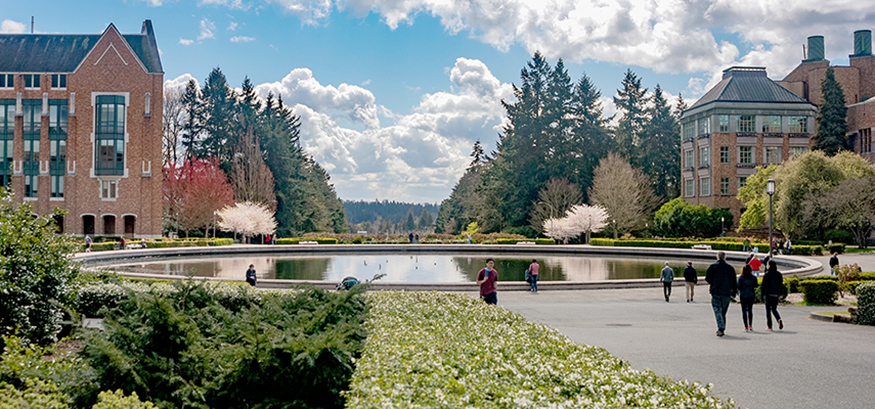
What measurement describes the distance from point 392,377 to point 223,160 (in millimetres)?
62724

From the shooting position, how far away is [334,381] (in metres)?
5.24

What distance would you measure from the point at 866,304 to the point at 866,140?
53643 mm

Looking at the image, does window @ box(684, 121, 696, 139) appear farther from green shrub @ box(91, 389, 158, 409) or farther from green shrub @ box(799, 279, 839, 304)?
green shrub @ box(91, 389, 158, 409)

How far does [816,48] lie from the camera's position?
62156 mm

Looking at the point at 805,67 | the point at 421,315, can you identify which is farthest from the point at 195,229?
the point at 805,67

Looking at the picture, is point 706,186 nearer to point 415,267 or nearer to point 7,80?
point 415,267

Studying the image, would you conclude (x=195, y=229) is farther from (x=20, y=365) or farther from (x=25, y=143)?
(x=20, y=365)

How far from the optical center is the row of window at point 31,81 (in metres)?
→ 53.5

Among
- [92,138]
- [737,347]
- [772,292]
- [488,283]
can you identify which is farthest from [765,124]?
[92,138]

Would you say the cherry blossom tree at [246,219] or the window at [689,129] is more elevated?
the window at [689,129]

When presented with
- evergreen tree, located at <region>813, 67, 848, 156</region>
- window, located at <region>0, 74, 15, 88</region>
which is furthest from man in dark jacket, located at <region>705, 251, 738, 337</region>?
window, located at <region>0, 74, 15, 88</region>

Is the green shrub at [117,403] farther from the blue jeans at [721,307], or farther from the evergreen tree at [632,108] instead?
the evergreen tree at [632,108]

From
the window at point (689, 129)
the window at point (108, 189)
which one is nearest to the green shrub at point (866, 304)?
the window at point (689, 129)

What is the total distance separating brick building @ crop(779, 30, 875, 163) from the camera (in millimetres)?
54125
